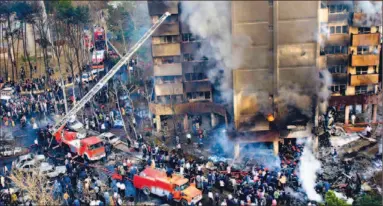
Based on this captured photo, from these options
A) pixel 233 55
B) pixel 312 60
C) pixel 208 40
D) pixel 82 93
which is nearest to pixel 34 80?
pixel 82 93

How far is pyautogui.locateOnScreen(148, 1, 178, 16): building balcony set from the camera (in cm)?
3928

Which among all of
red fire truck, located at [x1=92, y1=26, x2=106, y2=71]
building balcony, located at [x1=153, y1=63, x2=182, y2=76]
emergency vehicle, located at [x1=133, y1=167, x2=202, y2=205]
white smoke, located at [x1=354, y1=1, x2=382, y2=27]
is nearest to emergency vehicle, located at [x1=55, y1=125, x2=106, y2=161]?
emergency vehicle, located at [x1=133, y1=167, x2=202, y2=205]

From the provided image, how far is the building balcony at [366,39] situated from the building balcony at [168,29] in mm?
12578

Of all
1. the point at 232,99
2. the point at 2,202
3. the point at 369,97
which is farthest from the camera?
the point at 369,97

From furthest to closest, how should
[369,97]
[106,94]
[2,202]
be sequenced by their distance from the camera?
[106,94]
[369,97]
[2,202]

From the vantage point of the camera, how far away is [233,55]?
35281 mm

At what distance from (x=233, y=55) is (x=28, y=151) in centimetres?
1590

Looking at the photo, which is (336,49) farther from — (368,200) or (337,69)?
(368,200)

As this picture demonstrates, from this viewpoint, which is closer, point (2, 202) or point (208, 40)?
point (2, 202)

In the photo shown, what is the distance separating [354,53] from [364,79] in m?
2.13

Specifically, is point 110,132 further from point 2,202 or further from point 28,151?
point 2,202

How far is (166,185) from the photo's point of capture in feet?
102

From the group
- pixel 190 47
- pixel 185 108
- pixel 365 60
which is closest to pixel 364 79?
pixel 365 60

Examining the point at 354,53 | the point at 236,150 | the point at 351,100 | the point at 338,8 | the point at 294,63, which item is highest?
the point at 338,8
